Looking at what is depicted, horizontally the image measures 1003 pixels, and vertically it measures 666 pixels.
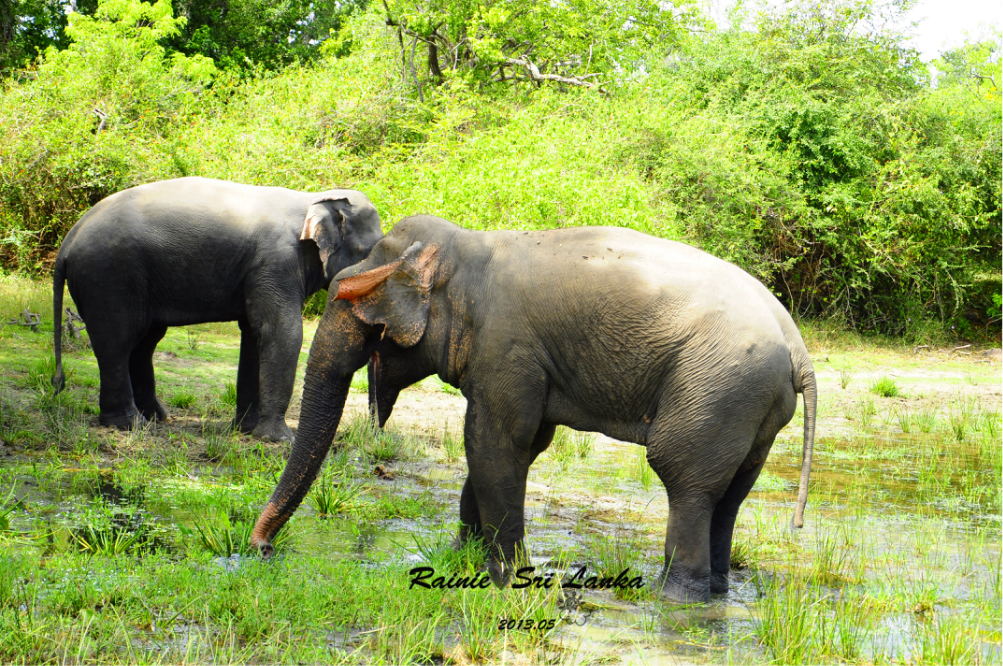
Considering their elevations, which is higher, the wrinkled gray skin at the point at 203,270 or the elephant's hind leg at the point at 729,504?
the wrinkled gray skin at the point at 203,270

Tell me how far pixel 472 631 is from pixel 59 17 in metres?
30.0

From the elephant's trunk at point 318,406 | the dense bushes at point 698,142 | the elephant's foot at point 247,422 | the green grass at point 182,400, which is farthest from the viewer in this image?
the dense bushes at point 698,142

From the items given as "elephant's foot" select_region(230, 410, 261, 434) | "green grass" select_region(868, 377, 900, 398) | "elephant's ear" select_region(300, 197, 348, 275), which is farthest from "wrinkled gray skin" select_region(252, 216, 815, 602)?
"green grass" select_region(868, 377, 900, 398)

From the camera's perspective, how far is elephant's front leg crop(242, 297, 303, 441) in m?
8.30

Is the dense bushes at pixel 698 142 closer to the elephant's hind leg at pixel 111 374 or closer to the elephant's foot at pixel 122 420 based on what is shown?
the elephant's hind leg at pixel 111 374

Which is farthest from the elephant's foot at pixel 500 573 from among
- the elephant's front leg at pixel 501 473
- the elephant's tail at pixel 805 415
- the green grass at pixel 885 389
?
the green grass at pixel 885 389

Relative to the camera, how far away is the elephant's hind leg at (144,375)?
877 centimetres

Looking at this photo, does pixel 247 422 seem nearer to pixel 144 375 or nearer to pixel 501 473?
pixel 144 375

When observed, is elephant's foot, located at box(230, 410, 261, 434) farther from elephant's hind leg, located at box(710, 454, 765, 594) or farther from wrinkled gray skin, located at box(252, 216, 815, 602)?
elephant's hind leg, located at box(710, 454, 765, 594)

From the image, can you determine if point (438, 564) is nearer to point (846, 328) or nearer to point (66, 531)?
point (66, 531)

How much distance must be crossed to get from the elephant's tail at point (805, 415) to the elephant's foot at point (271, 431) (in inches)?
188

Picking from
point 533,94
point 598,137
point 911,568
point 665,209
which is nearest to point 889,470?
point 911,568

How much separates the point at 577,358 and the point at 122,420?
15.9ft

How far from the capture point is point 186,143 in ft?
59.0
